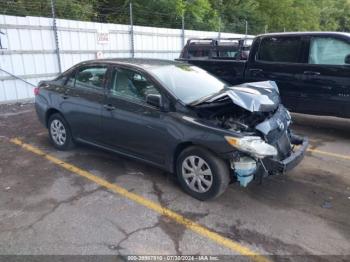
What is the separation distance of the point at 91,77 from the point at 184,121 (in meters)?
1.97

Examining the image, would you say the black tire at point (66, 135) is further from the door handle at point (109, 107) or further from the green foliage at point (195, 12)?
the green foliage at point (195, 12)

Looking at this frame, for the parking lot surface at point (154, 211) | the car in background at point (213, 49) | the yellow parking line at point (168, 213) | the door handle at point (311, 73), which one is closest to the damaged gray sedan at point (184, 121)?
the parking lot surface at point (154, 211)

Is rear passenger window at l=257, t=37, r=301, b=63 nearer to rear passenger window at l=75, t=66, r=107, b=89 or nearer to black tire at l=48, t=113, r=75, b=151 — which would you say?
rear passenger window at l=75, t=66, r=107, b=89

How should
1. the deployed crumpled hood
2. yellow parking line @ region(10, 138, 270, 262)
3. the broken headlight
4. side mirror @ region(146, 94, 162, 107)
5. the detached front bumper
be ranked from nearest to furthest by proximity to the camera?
yellow parking line @ region(10, 138, 270, 262), the broken headlight, the detached front bumper, the deployed crumpled hood, side mirror @ region(146, 94, 162, 107)

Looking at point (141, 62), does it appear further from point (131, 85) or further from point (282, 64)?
point (282, 64)

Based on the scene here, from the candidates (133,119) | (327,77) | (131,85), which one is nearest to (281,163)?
(133,119)

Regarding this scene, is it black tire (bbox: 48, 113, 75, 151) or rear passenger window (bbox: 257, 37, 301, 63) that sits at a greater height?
rear passenger window (bbox: 257, 37, 301, 63)

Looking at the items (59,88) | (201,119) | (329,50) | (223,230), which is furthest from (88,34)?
(223,230)

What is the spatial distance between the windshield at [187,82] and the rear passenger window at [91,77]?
0.89 meters

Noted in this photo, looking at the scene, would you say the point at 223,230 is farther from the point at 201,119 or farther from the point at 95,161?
the point at 95,161

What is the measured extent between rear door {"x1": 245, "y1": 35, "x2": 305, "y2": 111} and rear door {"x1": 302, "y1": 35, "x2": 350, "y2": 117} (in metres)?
0.15

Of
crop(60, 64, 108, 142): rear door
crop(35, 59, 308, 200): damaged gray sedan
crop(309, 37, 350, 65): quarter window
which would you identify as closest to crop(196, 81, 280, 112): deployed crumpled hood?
crop(35, 59, 308, 200): damaged gray sedan

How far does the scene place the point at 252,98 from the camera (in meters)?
3.95

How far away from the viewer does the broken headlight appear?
3.60m
